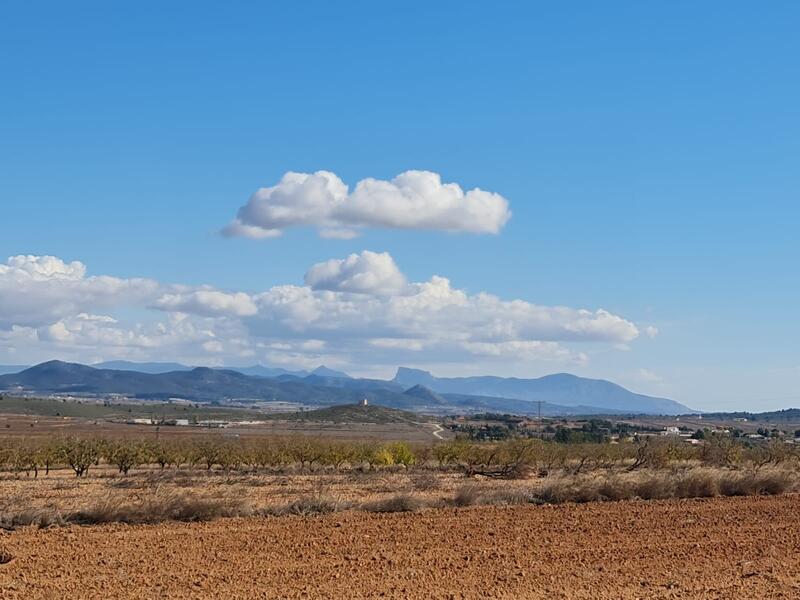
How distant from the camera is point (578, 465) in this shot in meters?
62.0

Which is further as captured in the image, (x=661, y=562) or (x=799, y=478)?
(x=799, y=478)

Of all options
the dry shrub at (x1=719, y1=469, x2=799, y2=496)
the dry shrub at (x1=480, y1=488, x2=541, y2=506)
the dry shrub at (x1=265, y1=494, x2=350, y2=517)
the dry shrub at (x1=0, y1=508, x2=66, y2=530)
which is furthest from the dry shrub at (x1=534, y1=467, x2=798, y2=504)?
the dry shrub at (x1=0, y1=508, x2=66, y2=530)

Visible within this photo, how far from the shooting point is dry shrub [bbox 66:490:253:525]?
24688 millimetres

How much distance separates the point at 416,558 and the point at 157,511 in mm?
8614

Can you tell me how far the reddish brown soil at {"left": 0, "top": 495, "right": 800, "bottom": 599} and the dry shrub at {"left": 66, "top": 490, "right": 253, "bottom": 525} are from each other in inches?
39.1

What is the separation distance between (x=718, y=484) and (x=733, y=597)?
65.4 feet

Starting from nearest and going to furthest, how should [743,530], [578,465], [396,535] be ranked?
1. [396,535]
2. [743,530]
3. [578,465]

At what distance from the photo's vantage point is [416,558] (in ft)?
65.6

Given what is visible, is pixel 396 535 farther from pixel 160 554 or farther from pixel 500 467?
pixel 500 467

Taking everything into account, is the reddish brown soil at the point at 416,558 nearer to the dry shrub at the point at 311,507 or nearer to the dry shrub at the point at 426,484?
the dry shrub at the point at 311,507

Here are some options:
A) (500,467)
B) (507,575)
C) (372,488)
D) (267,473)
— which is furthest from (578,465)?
(507,575)

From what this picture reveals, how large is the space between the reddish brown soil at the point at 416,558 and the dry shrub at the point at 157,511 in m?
0.99

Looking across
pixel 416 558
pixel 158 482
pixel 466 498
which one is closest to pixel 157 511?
pixel 416 558

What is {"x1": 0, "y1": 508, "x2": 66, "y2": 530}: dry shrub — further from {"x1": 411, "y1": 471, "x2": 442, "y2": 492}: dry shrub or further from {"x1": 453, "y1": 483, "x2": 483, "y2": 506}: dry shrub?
{"x1": 411, "y1": 471, "x2": 442, "y2": 492}: dry shrub
